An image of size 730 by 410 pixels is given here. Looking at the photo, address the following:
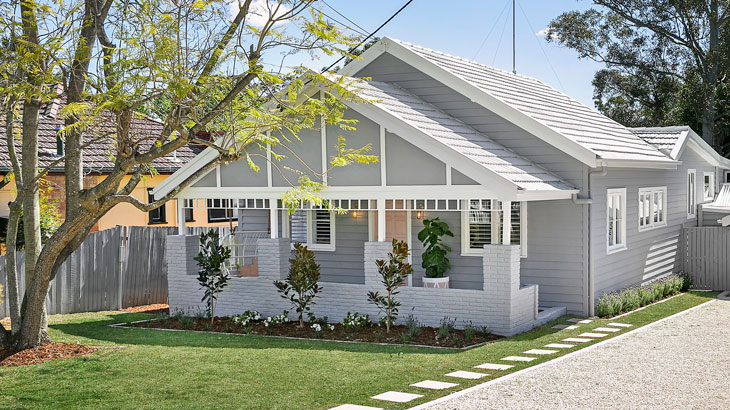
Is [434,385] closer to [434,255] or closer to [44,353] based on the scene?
[44,353]

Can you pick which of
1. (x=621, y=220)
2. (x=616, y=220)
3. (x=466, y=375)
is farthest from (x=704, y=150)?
(x=466, y=375)

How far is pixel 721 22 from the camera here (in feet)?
131

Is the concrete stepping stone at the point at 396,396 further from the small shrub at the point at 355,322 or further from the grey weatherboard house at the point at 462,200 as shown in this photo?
the small shrub at the point at 355,322

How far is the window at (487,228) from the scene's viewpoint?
16484 mm

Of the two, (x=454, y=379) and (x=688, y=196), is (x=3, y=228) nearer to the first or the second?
(x=454, y=379)

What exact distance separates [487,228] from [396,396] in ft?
26.4

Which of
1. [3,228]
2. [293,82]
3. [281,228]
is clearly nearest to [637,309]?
[281,228]

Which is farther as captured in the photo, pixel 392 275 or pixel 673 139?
pixel 673 139

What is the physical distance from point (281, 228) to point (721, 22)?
3061 centimetres

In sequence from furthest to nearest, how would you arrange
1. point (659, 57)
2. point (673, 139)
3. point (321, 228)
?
1. point (659, 57)
2. point (673, 139)
3. point (321, 228)

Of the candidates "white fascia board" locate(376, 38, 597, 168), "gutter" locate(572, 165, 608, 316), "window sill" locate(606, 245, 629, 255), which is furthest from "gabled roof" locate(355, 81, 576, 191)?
"window sill" locate(606, 245, 629, 255)

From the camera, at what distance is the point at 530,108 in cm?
1808

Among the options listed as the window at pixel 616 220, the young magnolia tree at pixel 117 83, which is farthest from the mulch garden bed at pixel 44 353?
the window at pixel 616 220

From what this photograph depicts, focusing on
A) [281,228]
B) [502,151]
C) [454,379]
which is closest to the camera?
[454,379]
